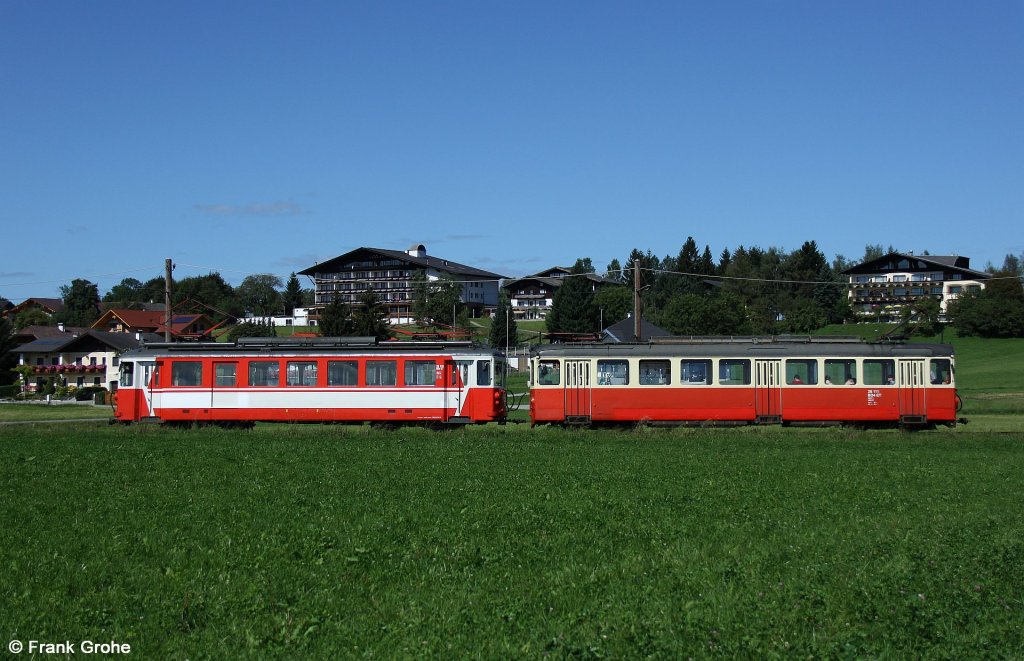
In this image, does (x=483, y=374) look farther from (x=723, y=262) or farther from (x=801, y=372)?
(x=723, y=262)

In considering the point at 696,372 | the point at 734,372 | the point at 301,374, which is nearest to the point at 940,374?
the point at 734,372

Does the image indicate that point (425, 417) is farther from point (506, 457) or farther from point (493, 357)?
point (506, 457)

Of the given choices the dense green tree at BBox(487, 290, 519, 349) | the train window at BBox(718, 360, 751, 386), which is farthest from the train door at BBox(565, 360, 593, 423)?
the dense green tree at BBox(487, 290, 519, 349)

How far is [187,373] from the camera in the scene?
3781 centimetres

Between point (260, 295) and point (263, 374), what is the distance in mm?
147784

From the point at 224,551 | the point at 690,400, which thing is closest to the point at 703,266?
the point at 690,400

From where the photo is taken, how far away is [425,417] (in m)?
36.2

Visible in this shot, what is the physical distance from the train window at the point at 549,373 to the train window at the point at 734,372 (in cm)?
590

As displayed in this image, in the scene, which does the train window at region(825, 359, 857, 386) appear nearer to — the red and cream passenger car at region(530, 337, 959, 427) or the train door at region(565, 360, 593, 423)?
the red and cream passenger car at region(530, 337, 959, 427)

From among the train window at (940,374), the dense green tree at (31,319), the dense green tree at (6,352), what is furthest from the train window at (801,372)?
the dense green tree at (31,319)

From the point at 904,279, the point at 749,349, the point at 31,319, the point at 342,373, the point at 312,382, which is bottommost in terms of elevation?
the point at 312,382

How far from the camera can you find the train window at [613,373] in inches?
1388

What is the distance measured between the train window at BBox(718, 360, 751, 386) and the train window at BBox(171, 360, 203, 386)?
1995 cm

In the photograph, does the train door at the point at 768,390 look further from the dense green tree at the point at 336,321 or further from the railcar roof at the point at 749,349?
the dense green tree at the point at 336,321
